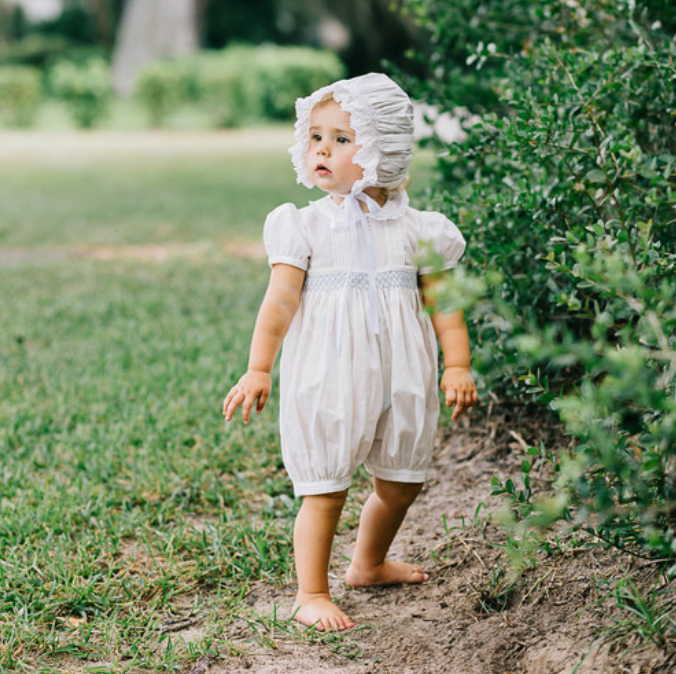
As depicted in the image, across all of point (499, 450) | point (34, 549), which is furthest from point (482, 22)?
point (34, 549)

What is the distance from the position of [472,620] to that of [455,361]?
0.66m

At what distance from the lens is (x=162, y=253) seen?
8.12 m

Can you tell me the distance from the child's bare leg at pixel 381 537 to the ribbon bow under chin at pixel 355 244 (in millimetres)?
455

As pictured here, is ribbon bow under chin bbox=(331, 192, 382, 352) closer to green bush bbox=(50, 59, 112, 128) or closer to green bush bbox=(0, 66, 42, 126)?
green bush bbox=(50, 59, 112, 128)

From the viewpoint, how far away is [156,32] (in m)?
26.6

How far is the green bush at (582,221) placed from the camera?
6.07 ft

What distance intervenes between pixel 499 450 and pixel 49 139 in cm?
1850

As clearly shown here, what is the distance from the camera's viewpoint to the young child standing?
8.16 ft

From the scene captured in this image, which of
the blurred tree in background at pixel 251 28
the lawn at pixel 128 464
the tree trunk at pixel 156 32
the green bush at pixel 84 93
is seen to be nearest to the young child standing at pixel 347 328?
the lawn at pixel 128 464

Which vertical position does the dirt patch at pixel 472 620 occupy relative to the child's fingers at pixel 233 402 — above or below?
below

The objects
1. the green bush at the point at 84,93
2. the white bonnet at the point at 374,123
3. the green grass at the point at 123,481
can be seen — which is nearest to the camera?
the white bonnet at the point at 374,123

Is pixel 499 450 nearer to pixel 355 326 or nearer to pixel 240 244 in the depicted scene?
pixel 355 326

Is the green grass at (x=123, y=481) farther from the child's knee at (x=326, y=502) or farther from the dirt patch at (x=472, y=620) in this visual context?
the child's knee at (x=326, y=502)

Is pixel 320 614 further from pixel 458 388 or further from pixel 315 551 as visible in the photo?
pixel 458 388
